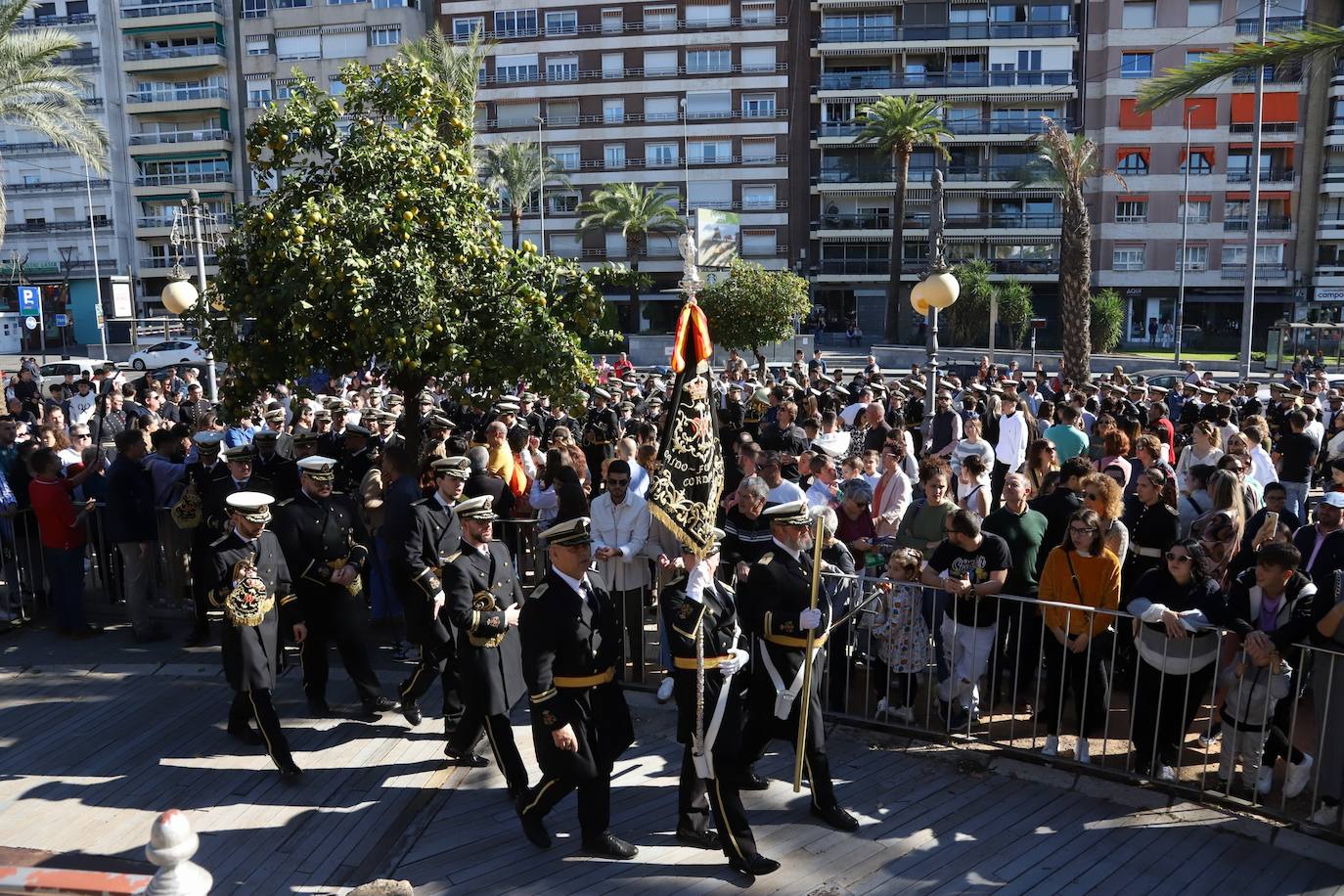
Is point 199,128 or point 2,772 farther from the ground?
point 199,128

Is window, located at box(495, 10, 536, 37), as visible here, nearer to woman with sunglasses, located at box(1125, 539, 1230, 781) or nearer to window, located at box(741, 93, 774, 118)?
window, located at box(741, 93, 774, 118)

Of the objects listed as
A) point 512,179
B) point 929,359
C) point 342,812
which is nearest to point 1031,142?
point 512,179

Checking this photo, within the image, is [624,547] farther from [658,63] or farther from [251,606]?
[658,63]

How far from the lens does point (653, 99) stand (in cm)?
5341

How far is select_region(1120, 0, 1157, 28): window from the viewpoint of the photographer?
49.5m

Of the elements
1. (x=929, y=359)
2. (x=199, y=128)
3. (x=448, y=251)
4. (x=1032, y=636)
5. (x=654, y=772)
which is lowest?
(x=654, y=772)

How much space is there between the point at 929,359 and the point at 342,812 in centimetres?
840

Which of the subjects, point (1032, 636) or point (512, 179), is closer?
point (1032, 636)

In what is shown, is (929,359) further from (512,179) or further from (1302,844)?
(512,179)

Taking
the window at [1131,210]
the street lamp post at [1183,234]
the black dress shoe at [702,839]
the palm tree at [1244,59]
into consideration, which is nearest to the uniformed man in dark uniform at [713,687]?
the black dress shoe at [702,839]

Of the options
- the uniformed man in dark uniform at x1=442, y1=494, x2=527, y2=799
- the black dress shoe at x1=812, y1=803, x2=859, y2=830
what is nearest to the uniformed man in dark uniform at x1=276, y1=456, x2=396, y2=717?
the uniformed man in dark uniform at x1=442, y1=494, x2=527, y2=799

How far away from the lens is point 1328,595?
5734 millimetres

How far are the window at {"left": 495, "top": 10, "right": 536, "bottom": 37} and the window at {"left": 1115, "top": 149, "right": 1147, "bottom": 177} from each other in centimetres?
3088

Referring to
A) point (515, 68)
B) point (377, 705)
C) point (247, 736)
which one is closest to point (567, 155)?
point (515, 68)
